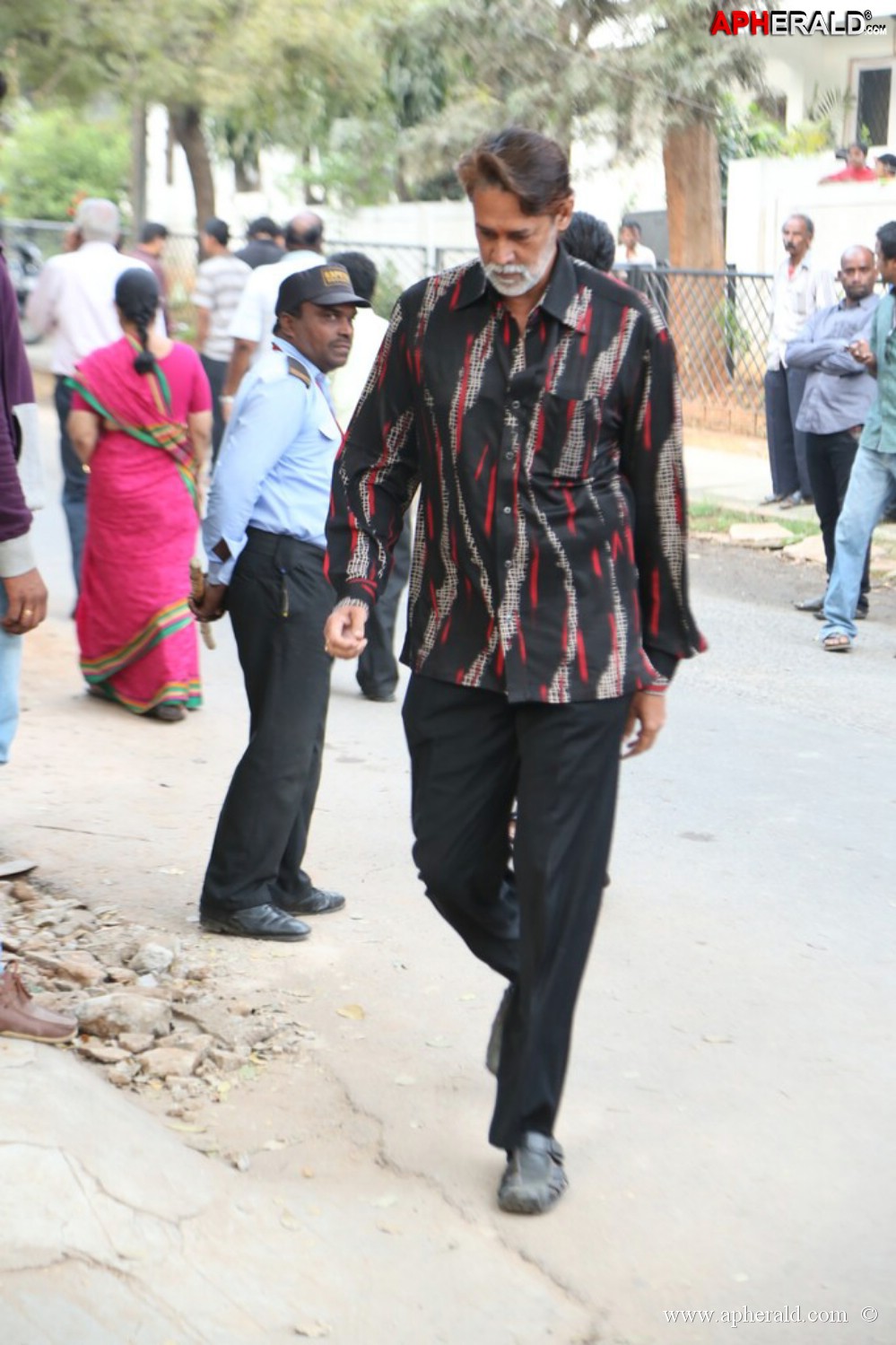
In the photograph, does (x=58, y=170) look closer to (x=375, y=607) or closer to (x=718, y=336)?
(x=718, y=336)

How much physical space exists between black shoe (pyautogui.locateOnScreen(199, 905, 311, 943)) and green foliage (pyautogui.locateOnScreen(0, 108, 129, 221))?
31.8 metres

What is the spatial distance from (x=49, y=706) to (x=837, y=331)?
201 inches

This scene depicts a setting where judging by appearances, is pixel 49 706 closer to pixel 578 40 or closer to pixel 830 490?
pixel 830 490

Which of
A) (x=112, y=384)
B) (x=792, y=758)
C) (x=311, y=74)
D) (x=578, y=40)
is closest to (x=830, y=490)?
(x=792, y=758)

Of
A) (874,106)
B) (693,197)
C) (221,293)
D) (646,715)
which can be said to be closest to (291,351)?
(646,715)

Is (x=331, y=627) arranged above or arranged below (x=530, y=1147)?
above

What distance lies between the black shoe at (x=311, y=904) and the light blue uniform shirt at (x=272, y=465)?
3.16 feet

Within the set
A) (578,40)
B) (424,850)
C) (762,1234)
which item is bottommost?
(762,1234)

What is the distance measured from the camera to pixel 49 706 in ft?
25.4

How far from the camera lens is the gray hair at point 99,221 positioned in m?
9.98

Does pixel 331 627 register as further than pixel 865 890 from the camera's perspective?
No

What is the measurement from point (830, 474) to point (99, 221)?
4236mm

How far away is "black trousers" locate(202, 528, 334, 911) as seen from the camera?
5.01 m

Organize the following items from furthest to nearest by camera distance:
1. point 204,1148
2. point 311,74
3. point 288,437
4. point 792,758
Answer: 1. point 311,74
2. point 792,758
3. point 288,437
4. point 204,1148
